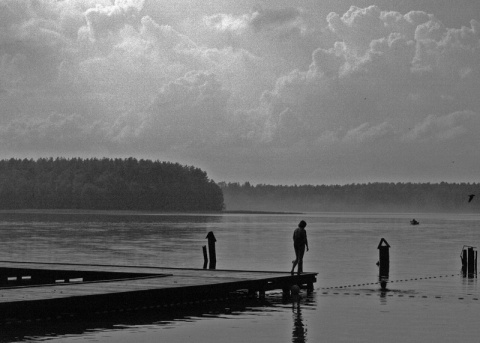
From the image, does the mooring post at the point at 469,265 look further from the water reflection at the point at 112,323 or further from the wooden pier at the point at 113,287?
the water reflection at the point at 112,323

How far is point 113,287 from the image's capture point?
107ft

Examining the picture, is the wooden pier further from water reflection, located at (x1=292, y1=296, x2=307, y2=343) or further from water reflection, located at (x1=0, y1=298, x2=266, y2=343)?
water reflection, located at (x1=292, y1=296, x2=307, y2=343)

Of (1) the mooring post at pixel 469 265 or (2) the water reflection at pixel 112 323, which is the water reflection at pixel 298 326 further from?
(1) the mooring post at pixel 469 265

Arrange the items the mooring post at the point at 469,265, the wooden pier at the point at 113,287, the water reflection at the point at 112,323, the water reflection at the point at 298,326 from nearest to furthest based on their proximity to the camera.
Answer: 1. the water reflection at the point at 112,323
2. the water reflection at the point at 298,326
3. the wooden pier at the point at 113,287
4. the mooring post at the point at 469,265

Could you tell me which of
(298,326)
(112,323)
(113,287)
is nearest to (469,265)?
(113,287)

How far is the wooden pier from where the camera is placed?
2809 cm

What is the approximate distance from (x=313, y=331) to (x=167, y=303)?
271 inches

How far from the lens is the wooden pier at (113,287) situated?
92.2 ft

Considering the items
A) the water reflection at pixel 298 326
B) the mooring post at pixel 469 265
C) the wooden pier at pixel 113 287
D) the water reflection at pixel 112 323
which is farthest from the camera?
the mooring post at pixel 469 265

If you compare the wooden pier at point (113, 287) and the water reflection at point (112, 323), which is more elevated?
the wooden pier at point (113, 287)

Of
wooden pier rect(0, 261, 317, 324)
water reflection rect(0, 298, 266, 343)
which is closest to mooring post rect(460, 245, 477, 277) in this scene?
wooden pier rect(0, 261, 317, 324)

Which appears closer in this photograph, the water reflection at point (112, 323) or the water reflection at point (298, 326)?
the water reflection at point (112, 323)

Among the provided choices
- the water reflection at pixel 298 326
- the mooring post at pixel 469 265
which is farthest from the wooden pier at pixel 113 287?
the mooring post at pixel 469 265

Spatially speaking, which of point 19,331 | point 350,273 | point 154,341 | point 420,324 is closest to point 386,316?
point 420,324
